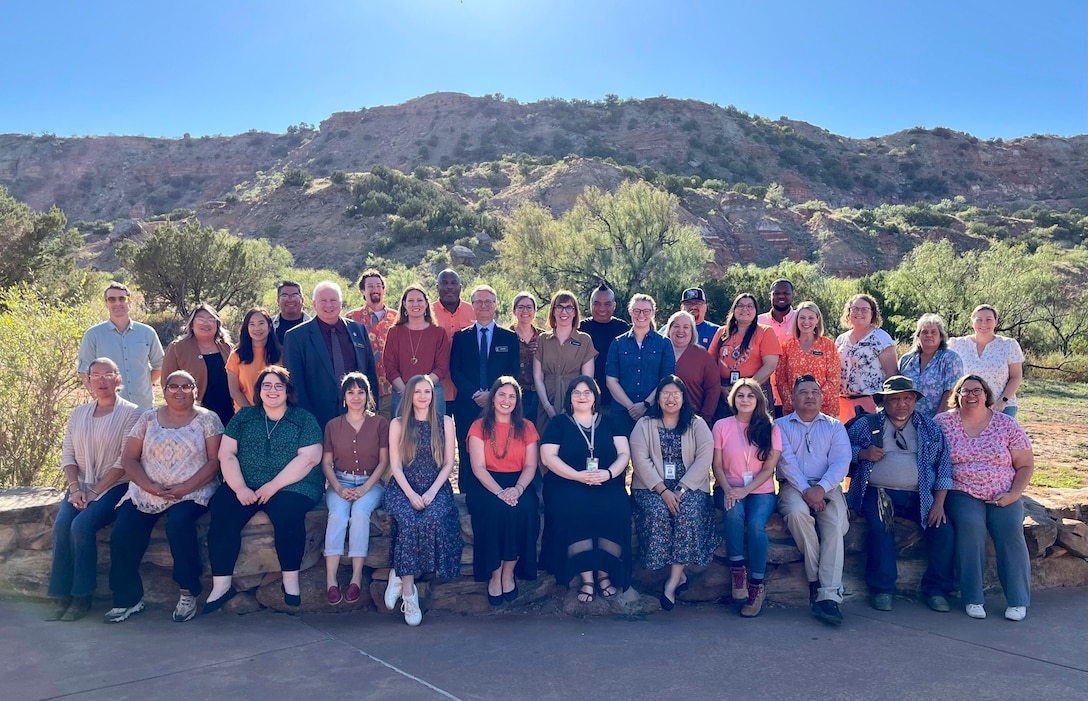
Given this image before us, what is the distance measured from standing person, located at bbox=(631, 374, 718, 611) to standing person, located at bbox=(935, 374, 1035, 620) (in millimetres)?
1646

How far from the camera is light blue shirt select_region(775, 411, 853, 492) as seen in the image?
4.70 m

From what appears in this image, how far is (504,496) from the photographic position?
15.0ft

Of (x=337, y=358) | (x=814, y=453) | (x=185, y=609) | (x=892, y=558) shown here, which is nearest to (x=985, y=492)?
(x=892, y=558)

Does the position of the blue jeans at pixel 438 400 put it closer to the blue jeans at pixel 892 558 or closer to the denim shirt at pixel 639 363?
the denim shirt at pixel 639 363

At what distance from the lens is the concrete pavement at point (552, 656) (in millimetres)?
3488

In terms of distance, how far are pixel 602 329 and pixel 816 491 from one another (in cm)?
218

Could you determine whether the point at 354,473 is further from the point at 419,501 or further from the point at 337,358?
the point at 337,358

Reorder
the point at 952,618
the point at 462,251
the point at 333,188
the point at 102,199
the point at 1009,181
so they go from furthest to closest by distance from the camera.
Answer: the point at 102,199
the point at 1009,181
the point at 333,188
the point at 462,251
the point at 952,618

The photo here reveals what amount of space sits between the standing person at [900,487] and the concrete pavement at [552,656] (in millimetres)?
203

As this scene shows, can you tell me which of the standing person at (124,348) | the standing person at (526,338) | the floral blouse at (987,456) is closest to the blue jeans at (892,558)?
the floral blouse at (987,456)

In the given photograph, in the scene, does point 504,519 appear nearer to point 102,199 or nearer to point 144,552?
point 144,552

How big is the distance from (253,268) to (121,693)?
22.7m

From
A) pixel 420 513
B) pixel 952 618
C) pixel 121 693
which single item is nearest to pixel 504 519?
pixel 420 513

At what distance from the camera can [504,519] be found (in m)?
4.55
